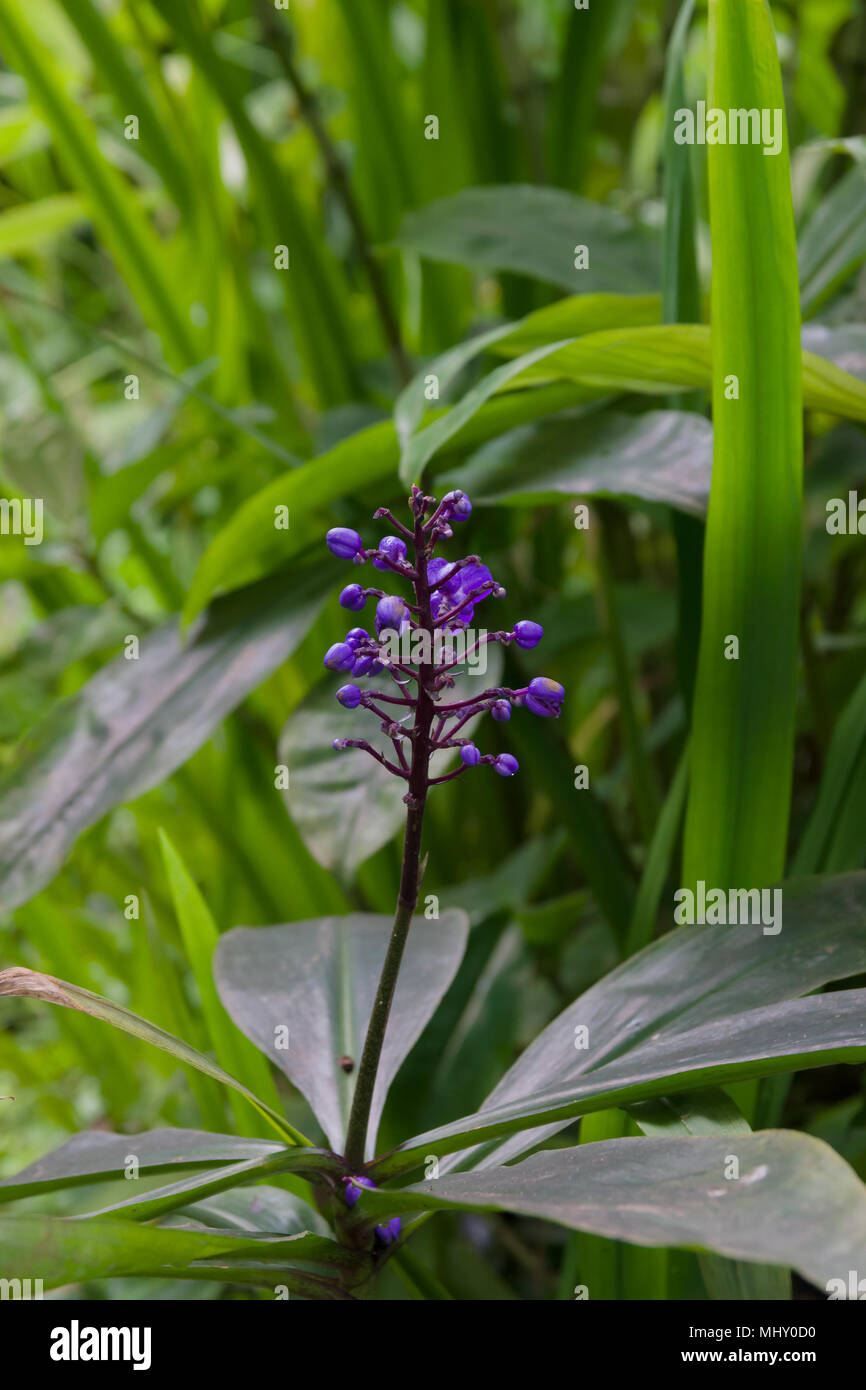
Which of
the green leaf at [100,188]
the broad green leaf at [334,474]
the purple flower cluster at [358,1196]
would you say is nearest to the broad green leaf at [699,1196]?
the purple flower cluster at [358,1196]

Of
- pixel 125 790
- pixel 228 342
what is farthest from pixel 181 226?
pixel 125 790

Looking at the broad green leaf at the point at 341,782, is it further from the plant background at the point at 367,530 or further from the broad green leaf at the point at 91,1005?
the broad green leaf at the point at 91,1005

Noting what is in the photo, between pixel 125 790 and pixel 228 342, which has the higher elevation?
pixel 228 342

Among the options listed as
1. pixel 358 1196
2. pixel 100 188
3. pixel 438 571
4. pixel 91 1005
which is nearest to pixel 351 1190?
pixel 358 1196

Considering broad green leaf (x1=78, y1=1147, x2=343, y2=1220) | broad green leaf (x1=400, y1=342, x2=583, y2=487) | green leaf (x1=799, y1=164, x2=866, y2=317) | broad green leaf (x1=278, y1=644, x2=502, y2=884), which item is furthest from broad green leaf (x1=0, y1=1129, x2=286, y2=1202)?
green leaf (x1=799, y1=164, x2=866, y2=317)

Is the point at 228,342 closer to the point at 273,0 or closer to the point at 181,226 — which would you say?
the point at 181,226
